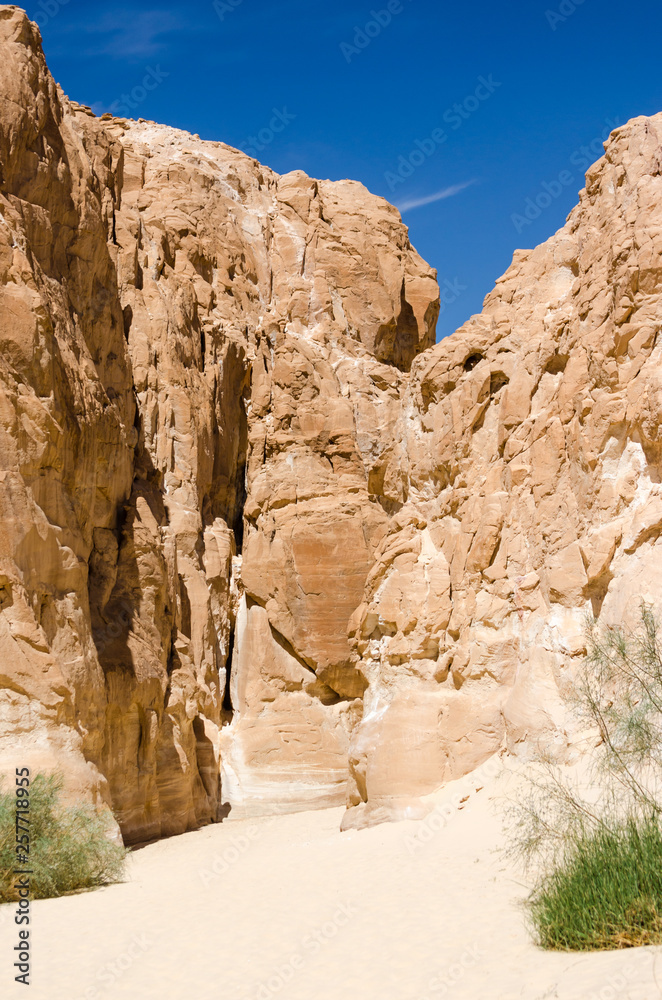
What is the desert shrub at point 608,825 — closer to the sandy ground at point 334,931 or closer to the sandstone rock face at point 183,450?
the sandy ground at point 334,931

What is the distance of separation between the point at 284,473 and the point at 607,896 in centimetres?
2153

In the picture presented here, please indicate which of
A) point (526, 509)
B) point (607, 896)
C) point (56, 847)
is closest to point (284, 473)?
point (526, 509)

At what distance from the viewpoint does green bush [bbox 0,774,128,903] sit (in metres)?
14.9

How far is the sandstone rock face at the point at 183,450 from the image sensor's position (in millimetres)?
19828

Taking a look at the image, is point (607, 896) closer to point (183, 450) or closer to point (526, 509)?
point (526, 509)

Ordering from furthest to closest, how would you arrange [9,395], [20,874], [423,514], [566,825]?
[423,514], [9,395], [20,874], [566,825]

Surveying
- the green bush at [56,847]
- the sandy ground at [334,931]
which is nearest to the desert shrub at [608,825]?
the sandy ground at [334,931]

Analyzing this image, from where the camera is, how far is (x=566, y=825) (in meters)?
11.8

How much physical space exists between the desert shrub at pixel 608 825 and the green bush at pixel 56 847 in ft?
24.1

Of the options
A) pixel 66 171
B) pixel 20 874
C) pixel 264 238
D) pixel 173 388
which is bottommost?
pixel 20 874

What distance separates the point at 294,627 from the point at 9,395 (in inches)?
Result: 471

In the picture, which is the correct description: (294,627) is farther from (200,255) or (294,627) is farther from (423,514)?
(200,255)

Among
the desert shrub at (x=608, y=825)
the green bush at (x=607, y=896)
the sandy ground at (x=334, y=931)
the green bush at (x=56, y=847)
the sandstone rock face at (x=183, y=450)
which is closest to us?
the green bush at (x=607, y=896)

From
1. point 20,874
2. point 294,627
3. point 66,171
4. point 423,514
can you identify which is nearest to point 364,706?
point 423,514
